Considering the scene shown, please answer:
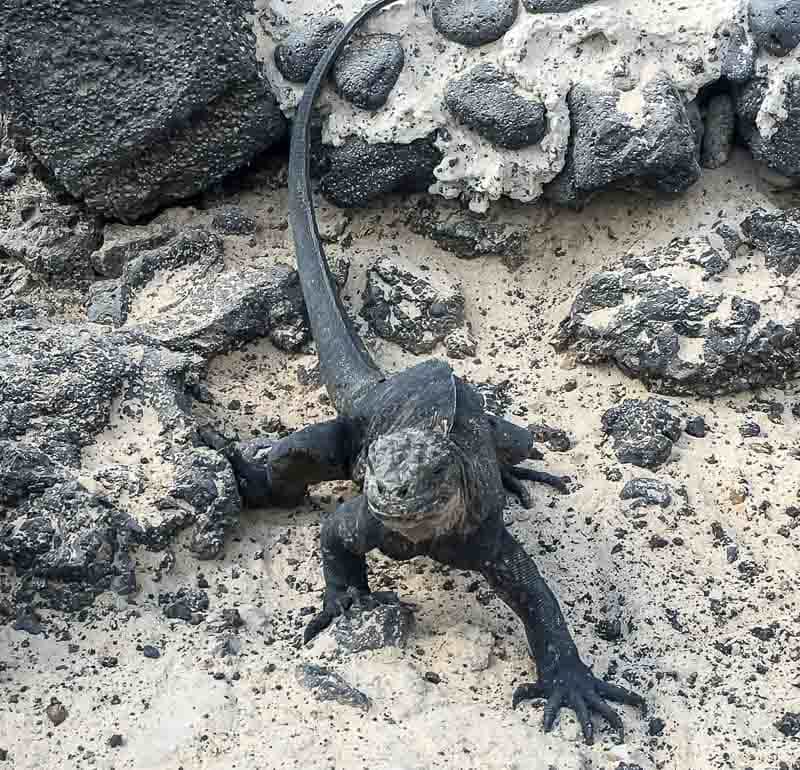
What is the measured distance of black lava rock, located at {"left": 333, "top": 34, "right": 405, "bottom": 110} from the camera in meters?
4.48

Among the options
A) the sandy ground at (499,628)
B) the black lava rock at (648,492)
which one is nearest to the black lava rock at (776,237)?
the sandy ground at (499,628)

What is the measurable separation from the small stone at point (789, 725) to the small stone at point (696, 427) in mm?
1234

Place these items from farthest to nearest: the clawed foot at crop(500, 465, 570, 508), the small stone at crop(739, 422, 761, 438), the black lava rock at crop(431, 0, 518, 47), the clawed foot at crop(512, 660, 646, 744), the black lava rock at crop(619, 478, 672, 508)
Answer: the black lava rock at crop(431, 0, 518, 47) → the small stone at crop(739, 422, 761, 438) → the clawed foot at crop(500, 465, 570, 508) → the black lava rock at crop(619, 478, 672, 508) → the clawed foot at crop(512, 660, 646, 744)

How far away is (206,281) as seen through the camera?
14.6 feet

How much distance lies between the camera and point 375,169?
457cm

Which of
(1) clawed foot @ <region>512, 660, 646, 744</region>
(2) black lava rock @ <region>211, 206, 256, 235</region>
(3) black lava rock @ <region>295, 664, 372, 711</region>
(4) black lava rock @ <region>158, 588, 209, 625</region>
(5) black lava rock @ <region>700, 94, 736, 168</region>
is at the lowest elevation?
(1) clawed foot @ <region>512, 660, 646, 744</region>

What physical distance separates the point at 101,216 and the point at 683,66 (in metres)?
2.62

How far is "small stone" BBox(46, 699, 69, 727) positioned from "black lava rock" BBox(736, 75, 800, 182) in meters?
3.43

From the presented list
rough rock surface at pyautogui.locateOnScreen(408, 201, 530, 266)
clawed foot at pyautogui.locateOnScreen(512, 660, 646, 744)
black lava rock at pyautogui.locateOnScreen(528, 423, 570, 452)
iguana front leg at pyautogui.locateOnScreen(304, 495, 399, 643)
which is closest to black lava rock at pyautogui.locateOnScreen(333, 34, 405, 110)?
rough rock surface at pyautogui.locateOnScreen(408, 201, 530, 266)

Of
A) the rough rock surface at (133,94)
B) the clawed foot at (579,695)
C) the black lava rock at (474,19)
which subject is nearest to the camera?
the clawed foot at (579,695)

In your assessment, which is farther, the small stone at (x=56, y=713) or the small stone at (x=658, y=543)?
the small stone at (x=658, y=543)

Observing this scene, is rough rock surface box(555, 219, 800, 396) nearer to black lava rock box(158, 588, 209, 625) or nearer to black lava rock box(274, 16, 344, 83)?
black lava rock box(274, 16, 344, 83)

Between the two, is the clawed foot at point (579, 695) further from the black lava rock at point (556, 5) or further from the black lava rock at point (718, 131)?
the black lava rock at point (556, 5)

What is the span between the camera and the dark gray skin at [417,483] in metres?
2.87
